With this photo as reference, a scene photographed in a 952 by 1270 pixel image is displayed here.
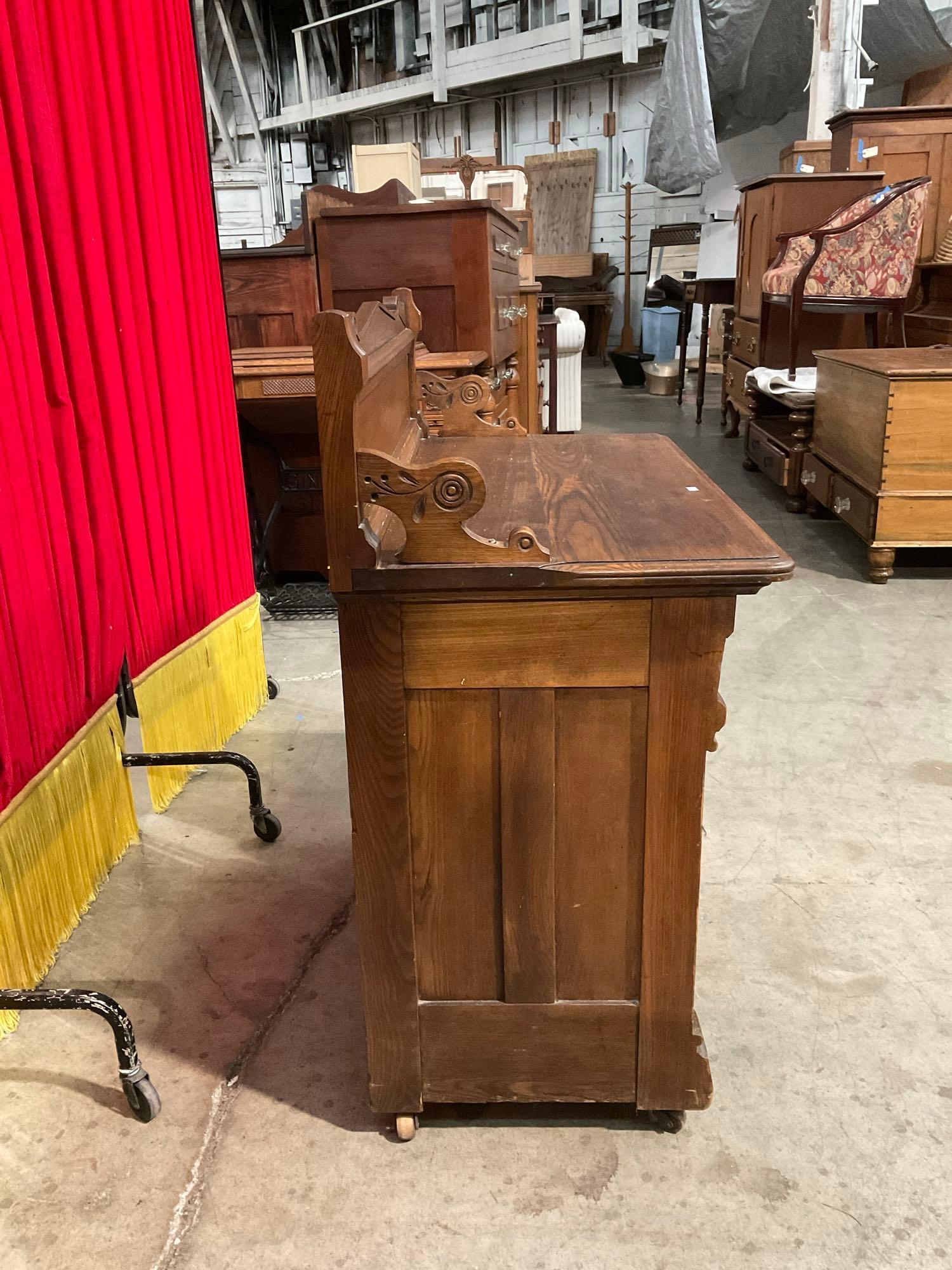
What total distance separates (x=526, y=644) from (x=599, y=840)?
0.27 m

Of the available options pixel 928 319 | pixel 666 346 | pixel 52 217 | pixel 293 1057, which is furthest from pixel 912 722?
pixel 666 346

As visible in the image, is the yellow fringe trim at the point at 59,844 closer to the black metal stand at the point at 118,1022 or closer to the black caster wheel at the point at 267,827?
the black metal stand at the point at 118,1022

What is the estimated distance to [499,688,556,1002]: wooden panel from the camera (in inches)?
45.1

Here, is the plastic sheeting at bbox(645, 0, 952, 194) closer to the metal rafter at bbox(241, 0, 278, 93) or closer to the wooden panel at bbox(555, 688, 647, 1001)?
the metal rafter at bbox(241, 0, 278, 93)

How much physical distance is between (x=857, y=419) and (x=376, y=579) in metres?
3.03

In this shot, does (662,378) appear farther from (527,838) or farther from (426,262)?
(527,838)

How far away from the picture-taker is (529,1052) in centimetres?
127

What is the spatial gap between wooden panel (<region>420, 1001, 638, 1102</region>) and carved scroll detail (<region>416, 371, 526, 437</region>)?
43.9 inches

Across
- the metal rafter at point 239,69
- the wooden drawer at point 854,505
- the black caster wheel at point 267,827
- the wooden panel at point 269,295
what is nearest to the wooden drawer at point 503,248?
the wooden panel at point 269,295

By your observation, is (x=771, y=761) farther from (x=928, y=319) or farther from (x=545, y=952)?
(x=928, y=319)

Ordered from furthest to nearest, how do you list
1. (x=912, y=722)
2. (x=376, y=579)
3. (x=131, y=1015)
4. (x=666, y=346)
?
(x=666, y=346) < (x=912, y=722) < (x=131, y=1015) < (x=376, y=579)

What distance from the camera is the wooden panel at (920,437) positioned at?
3.26 m

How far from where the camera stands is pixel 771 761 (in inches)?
91.2

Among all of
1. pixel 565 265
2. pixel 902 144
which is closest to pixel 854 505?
pixel 902 144
